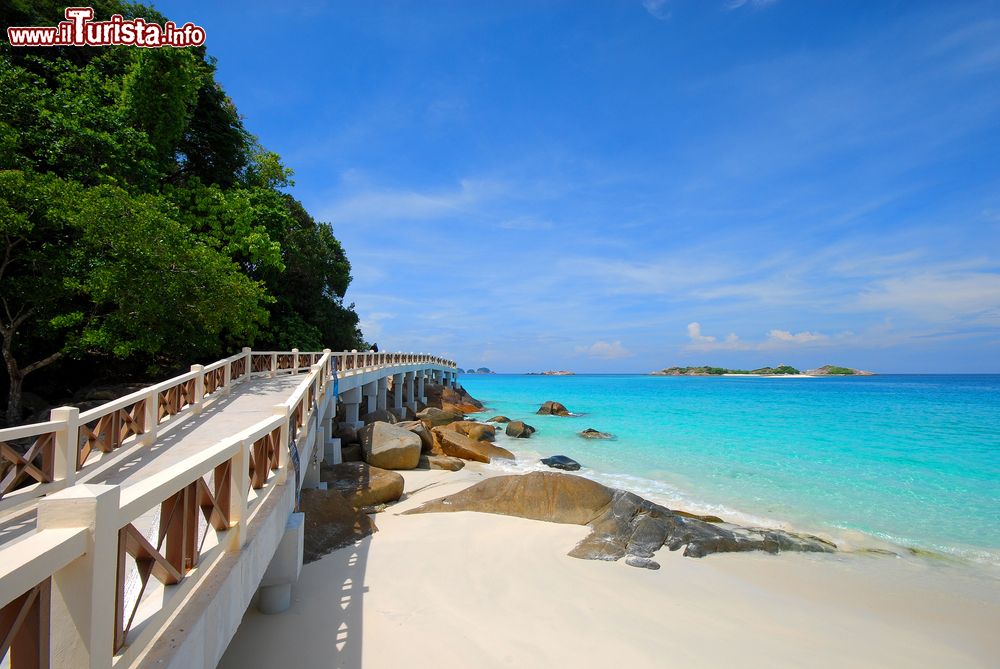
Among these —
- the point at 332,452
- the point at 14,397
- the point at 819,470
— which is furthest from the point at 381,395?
the point at 819,470

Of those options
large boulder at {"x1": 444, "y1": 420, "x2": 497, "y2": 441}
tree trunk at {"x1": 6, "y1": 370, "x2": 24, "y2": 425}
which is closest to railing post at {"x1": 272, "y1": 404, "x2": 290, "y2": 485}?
tree trunk at {"x1": 6, "y1": 370, "x2": 24, "y2": 425}

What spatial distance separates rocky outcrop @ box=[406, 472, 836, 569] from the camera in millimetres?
8945

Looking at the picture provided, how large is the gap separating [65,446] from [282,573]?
360 centimetres

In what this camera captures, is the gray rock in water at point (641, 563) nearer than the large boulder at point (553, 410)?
Yes

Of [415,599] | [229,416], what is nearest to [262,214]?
[229,416]

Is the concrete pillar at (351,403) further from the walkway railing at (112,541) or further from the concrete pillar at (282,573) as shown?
the concrete pillar at (282,573)

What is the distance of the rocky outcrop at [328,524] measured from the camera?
783 centimetres

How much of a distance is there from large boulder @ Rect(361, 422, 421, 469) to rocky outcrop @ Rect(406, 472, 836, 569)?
4.01 metres

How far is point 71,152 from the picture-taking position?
1352 cm

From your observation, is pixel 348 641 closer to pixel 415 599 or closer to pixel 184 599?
pixel 415 599

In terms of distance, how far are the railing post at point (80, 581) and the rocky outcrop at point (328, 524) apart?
5.87 m

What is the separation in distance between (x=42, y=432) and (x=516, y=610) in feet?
21.6

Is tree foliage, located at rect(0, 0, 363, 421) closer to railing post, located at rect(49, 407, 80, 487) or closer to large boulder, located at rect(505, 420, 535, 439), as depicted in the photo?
railing post, located at rect(49, 407, 80, 487)

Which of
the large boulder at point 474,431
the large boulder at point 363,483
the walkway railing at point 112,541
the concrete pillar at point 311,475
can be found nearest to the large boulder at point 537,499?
the large boulder at point 363,483
